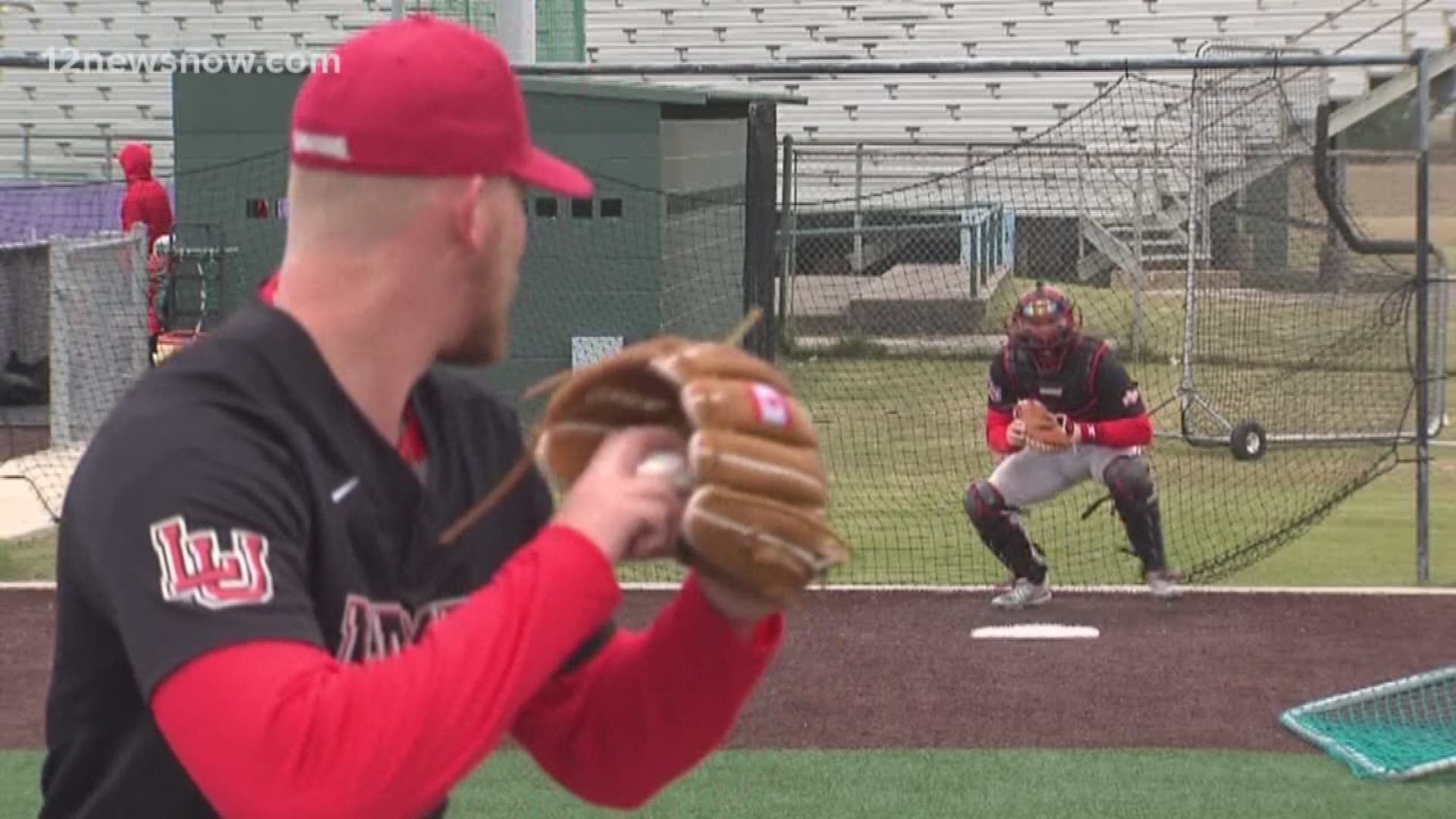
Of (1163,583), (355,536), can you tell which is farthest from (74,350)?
(355,536)

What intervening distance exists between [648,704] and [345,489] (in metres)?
0.47

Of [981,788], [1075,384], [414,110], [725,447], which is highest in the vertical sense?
[414,110]

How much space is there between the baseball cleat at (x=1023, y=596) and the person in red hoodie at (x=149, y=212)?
684 cm

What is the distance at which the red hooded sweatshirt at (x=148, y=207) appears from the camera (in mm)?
14711

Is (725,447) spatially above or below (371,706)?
above

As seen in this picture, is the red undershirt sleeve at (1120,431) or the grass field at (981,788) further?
the red undershirt sleeve at (1120,431)

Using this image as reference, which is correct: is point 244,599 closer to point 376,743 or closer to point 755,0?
point 376,743

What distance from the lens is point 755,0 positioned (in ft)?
91.7

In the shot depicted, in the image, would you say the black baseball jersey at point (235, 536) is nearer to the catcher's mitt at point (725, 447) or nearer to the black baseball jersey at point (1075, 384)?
the catcher's mitt at point (725, 447)

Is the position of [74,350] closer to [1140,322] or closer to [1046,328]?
[1046,328]

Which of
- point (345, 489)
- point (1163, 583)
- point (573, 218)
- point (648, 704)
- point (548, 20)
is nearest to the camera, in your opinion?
point (345, 489)

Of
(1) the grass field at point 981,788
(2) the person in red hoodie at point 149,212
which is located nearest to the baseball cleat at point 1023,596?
(1) the grass field at point 981,788

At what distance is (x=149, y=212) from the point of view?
15492mm

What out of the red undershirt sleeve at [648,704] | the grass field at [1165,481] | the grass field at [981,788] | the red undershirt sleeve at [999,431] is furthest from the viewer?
the grass field at [1165,481]
